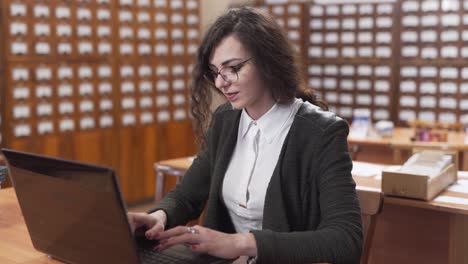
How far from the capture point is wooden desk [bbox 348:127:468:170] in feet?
14.7

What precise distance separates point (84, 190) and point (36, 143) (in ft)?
13.0

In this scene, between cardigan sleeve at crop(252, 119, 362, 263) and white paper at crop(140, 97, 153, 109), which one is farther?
white paper at crop(140, 97, 153, 109)

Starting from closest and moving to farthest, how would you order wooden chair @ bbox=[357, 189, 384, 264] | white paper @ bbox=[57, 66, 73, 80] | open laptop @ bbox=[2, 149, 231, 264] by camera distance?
1. open laptop @ bbox=[2, 149, 231, 264]
2. wooden chair @ bbox=[357, 189, 384, 264]
3. white paper @ bbox=[57, 66, 73, 80]

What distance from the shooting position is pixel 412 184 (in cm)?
261

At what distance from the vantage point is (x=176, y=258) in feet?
5.12

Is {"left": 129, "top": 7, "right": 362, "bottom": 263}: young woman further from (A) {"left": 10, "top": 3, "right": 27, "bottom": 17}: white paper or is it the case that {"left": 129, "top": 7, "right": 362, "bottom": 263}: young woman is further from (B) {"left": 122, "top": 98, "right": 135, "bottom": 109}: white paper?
(B) {"left": 122, "top": 98, "right": 135, "bottom": 109}: white paper

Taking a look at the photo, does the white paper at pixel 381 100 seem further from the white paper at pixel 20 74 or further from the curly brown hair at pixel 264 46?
the curly brown hair at pixel 264 46

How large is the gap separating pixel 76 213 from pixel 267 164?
72cm

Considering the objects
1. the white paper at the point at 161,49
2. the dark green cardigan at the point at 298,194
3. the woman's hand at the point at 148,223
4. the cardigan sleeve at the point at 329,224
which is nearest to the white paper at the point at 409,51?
the white paper at the point at 161,49

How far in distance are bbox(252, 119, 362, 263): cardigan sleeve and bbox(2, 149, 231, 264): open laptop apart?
15 cm

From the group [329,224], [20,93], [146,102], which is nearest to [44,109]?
[20,93]

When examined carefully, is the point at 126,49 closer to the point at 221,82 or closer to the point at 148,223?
the point at 221,82

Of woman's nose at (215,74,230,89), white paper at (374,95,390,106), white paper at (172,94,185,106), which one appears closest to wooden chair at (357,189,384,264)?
woman's nose at (215,74,230,89)

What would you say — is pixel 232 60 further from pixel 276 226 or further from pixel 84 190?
pixel 84 190
